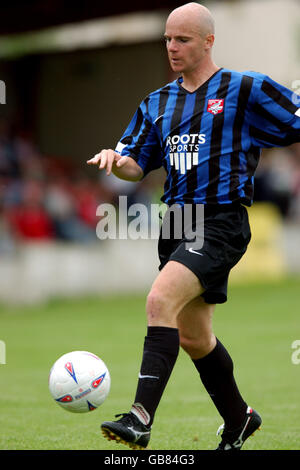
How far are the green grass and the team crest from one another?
204 centimetres

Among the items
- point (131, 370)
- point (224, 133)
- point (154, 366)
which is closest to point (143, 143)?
point (224, 133)

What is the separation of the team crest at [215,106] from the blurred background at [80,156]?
939cm

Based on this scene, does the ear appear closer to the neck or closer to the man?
the man

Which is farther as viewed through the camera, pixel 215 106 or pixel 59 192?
pixel 59 192

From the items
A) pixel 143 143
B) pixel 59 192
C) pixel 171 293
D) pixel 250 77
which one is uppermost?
pixel 250 77

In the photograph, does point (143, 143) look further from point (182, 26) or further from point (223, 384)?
point (223, 384)

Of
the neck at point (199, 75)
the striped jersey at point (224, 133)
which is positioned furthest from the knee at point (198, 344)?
the neck at point (199, 75)

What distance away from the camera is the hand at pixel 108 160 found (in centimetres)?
493

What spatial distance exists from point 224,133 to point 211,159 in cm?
17

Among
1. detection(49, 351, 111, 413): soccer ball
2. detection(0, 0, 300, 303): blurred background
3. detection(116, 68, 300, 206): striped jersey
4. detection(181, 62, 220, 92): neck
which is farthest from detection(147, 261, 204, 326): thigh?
detection(0, 0, 300, 303): blurred background

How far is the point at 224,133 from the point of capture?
505 centimetres

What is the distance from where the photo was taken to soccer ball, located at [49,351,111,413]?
5.05 meters

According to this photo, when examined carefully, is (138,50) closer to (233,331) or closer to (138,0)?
(138,0)

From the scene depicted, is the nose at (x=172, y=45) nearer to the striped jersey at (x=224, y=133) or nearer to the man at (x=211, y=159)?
the man at (x=211, y=159)
